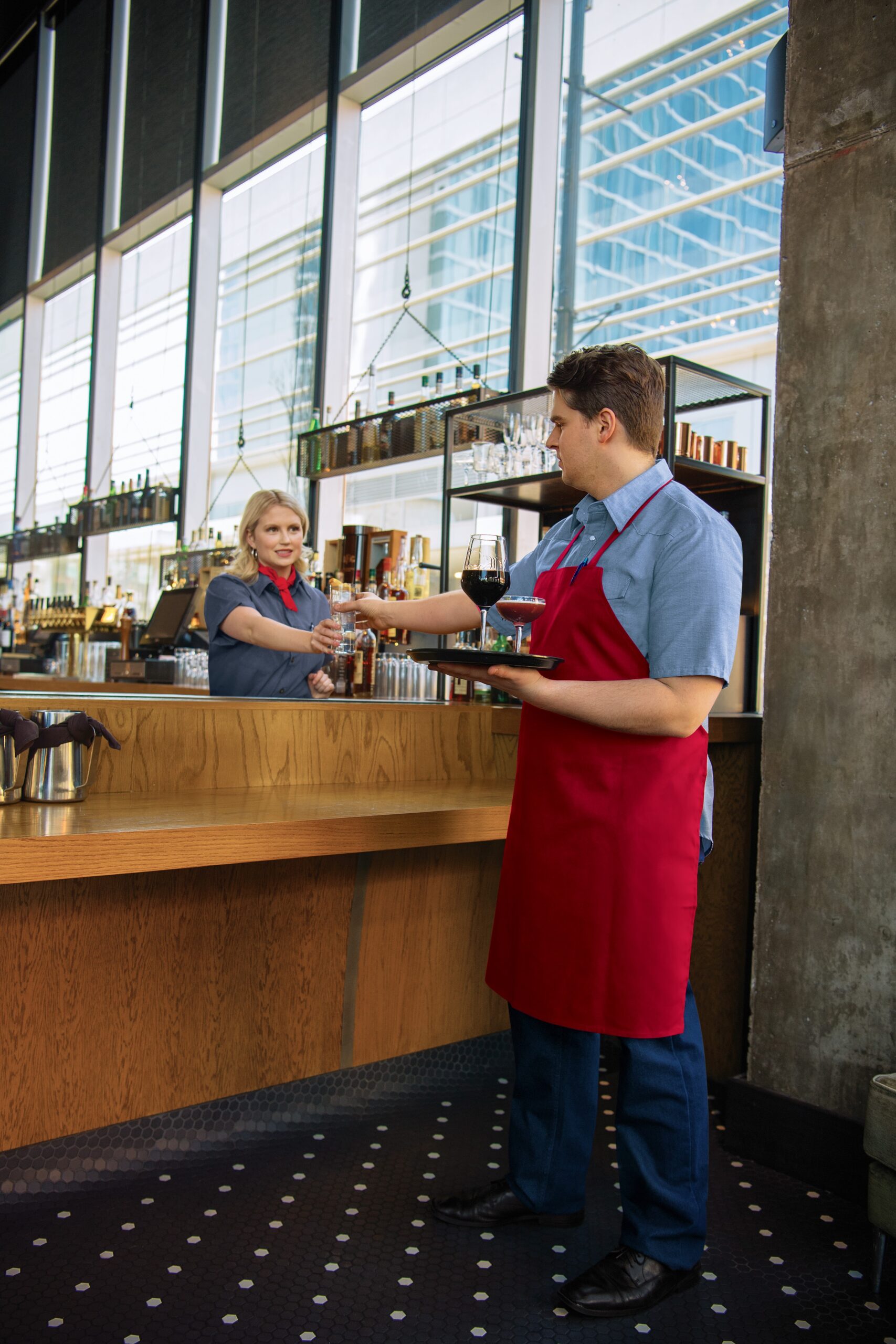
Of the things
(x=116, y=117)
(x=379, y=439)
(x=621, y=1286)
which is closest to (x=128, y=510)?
(x=379, y=439)

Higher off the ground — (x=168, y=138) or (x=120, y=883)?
(x=168, y=138)

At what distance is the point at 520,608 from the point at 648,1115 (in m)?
0.93

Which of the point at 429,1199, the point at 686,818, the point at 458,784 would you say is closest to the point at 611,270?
the point at 458,784

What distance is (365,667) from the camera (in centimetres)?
356

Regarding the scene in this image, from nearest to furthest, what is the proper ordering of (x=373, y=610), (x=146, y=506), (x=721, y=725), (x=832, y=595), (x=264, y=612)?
1. (x=373, y=610)
2. (x=832, y=595)
3. (x=721, y=725)
4. (x=264, y=612)
5. (x=146, y=506)

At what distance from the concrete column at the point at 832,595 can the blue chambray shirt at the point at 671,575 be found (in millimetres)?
635

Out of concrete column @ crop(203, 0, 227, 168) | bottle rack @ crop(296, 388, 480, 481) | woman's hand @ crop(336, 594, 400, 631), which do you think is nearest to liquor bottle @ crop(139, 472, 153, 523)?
bottle rack @ crop(296, 388, 480, 481)

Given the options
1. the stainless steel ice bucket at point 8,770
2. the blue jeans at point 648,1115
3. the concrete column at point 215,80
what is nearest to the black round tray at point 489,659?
the blue jeans at point 648,1115

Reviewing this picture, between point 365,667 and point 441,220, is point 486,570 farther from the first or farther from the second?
point 441,220

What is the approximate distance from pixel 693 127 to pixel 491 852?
339cm

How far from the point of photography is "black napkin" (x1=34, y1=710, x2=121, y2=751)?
206cm

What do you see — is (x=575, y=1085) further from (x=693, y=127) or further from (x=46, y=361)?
(x=46, y=361)

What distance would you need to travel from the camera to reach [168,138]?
9.04 m

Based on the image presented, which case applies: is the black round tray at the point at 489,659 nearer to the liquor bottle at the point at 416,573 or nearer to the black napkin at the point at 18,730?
the black napkin at the point at 18,730
